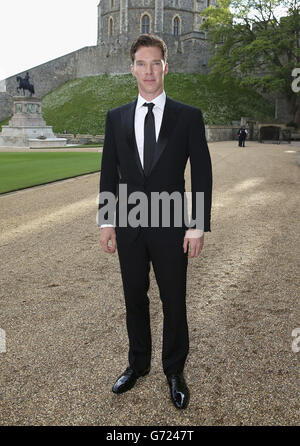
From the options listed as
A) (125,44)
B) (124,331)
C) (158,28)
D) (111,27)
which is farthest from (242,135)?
(111,27)

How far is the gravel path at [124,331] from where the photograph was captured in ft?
8.08

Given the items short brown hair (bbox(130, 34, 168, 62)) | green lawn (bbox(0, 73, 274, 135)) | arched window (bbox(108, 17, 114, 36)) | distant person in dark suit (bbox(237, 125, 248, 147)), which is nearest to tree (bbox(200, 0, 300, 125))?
green lawn (bbox(0, 73, 274, 135))

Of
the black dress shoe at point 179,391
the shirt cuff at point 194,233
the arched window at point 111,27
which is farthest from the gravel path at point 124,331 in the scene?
the arched window at point 111,27

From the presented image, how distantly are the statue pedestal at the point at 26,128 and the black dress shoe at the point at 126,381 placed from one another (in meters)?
29.2

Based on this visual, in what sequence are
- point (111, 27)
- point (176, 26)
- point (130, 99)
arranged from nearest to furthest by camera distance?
point (130, 99) < point (176, 26) < point (111, 27)

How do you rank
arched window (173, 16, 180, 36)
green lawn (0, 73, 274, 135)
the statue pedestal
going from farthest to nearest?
arched window (173, 16, 180, 36), green lawn (0, 73, 274, 135), the statue pedestal

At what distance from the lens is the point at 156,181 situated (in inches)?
96.3

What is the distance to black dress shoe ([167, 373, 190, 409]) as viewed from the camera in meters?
2.48

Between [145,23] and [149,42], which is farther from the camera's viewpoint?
[145,23]

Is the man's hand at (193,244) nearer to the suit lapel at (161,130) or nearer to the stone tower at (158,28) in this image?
the suit lapel at (161,130)

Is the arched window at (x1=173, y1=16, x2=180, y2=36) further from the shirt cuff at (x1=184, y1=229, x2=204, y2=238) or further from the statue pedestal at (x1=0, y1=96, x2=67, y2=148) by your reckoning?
the shirt cuff at (x1=184, y1=229, x2=204, y2=238)

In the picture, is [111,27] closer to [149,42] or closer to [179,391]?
[149,42]

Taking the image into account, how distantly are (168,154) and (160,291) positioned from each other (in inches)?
36.9
